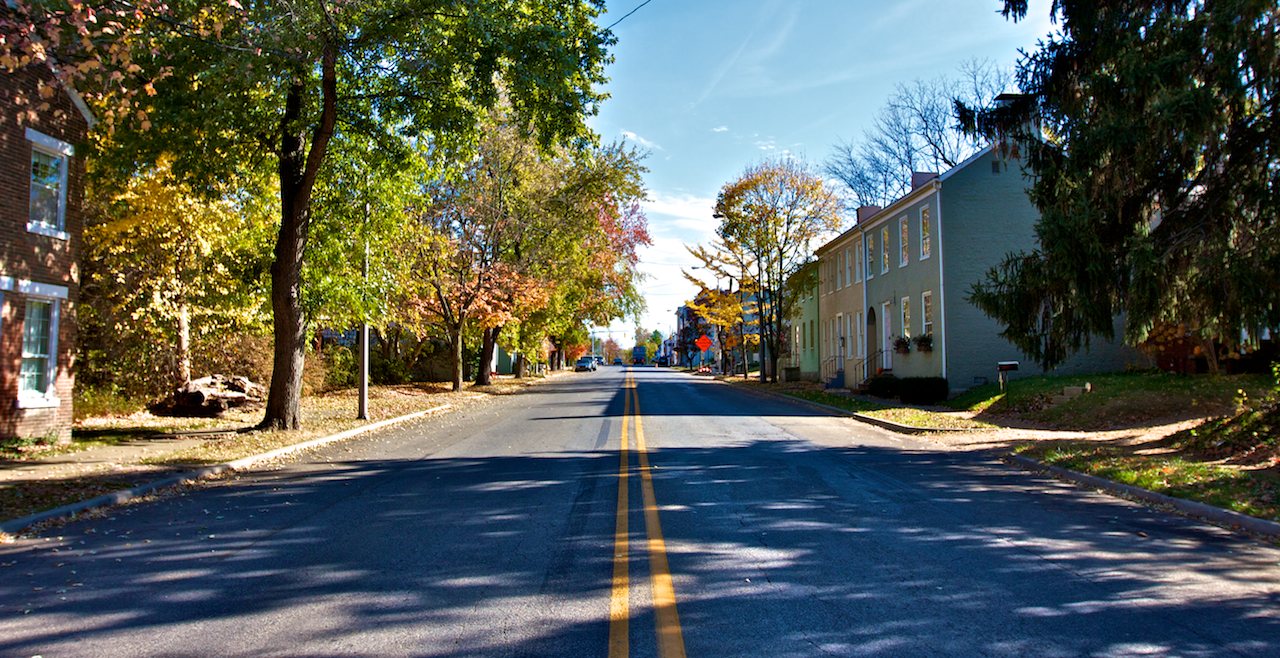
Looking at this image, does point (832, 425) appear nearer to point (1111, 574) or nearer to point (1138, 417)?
point (1138, 417)

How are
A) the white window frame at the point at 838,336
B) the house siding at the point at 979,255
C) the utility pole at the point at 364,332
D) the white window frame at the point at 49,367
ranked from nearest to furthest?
the white window frame at the point at 49,367, the utility pole at the point at 364,332, the house siding at the point at 979,255, the white window frame at the point at 838,336

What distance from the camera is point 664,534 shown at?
6.63 m

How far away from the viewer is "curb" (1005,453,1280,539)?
674cm

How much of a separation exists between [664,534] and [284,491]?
196 inches

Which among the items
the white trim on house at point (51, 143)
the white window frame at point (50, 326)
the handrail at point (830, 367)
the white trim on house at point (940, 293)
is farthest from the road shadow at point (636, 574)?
the handrail at point (830, 367)

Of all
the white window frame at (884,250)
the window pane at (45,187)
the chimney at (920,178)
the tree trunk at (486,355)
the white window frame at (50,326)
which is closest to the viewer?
the white window frame at (50,326)

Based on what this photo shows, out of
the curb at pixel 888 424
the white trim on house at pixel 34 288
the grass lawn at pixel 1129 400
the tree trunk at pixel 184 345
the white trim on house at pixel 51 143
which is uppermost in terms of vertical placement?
the white trim on house at pixel 51 143

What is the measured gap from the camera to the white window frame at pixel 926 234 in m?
24.6

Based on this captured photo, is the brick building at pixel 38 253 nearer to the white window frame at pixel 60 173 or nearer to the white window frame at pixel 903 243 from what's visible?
the white window frame at pixel 60 173

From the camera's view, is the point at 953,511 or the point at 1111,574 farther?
the point at 953,511

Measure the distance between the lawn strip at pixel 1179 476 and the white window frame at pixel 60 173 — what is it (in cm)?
1569

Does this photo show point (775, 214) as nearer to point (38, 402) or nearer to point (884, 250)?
point (884, 250)

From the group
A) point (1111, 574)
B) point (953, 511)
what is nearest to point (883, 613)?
point (1111, 574)

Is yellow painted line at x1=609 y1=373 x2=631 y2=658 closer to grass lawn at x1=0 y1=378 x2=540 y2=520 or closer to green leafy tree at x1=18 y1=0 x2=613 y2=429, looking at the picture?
grass lawn at x1=0 y1=378 x2=540 y2=520
